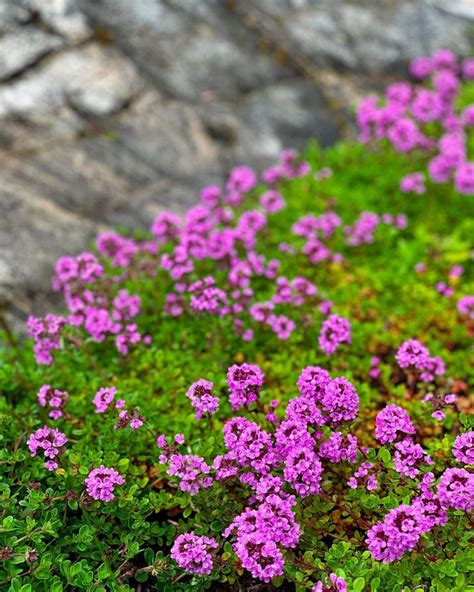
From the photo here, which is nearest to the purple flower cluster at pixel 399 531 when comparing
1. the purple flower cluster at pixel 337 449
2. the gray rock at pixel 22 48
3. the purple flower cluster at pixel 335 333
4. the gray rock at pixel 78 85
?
the purple flower cluster at pixel 337 449

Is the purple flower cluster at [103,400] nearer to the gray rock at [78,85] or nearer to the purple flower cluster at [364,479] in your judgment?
the purple flower cluster at [364,479]

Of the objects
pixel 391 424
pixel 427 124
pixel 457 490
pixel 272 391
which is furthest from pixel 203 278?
pixel 427 124

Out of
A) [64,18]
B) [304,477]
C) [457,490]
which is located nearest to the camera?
[457,490]

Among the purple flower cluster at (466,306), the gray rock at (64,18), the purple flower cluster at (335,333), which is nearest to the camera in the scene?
the purple flower cluster at (335,333)

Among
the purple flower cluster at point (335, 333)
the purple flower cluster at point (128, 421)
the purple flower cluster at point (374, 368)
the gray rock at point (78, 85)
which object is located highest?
the purple flower cluster at point (335, 333)

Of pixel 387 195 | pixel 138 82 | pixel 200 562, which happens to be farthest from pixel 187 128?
pixel 200 562

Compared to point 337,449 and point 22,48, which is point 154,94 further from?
point 337,449

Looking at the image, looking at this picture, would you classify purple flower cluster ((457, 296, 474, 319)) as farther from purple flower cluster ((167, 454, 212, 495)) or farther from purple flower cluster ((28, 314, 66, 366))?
purple flower cluster ((28, 314, 66, 366))

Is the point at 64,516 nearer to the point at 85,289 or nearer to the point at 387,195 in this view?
the point at 85,289
